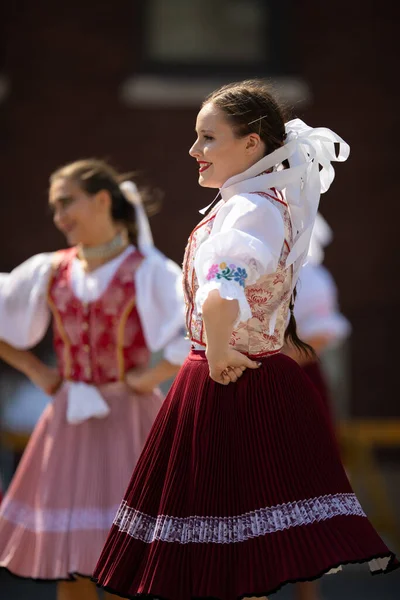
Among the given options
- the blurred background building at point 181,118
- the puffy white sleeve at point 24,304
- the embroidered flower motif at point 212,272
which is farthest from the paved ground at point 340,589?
the embroidered flower motif at point 212,272

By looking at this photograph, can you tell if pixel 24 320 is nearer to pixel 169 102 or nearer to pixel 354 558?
pixel 354 558

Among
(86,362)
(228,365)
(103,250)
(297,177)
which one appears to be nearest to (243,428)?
(228,365)

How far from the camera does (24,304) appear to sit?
14.9 ft

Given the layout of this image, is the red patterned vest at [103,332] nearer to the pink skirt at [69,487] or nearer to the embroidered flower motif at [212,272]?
the pink skirt at [69,487]

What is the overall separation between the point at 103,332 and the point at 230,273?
1.41 metres

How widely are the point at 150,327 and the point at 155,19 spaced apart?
5.55 meters

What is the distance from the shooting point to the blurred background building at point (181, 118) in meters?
9.04

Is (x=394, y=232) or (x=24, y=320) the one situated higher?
(x=24, y=320)

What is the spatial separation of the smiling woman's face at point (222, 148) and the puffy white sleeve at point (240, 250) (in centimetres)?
18

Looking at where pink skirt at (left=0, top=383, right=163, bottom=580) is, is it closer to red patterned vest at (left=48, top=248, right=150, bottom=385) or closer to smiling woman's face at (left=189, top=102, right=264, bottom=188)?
red patterned vest at (left=48, top=248, right=150, bottom=385)

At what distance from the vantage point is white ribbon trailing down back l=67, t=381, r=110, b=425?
427cm

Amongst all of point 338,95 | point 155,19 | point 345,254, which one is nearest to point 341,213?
point 345,254

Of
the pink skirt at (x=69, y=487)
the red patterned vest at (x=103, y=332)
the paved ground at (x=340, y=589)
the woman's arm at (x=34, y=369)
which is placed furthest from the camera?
the paved ground at (x=340, y=589)

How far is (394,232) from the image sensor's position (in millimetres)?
9211
